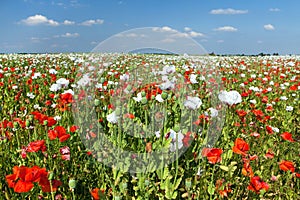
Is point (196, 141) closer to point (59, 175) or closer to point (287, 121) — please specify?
point (59, 175)

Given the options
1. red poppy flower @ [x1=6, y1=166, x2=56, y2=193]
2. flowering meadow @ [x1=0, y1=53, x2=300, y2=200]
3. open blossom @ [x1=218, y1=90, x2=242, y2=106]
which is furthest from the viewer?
open blossom @ [x1=218, y1=90, x2=242, y2=106]

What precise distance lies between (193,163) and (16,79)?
14.6 ft

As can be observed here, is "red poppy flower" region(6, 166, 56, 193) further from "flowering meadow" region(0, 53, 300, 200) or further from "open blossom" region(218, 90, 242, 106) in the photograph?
"open blossom" region(218, 90, 242, 106)

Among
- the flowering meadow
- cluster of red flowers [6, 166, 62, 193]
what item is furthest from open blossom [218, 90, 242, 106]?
cluster of red flowers [6, 166, 62, 193]

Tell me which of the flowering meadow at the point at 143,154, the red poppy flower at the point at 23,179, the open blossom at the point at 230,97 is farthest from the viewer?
the open blossom at the point at 230,97

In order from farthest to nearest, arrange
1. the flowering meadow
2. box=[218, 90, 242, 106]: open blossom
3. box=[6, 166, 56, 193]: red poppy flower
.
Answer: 1. box=[218, 90, 242, 106]: open blossom
2. the flowering meadow
3. box=[6, 166, 56, 193]: red poppy flower

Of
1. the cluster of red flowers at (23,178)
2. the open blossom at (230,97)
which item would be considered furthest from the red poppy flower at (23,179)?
the open blossom at (230,97)

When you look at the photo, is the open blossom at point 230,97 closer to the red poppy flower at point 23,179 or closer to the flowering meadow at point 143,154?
the flowering meadow at point 143,154

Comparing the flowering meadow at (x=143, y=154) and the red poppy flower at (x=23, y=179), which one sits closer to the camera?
the red poppy flower at (x=23, y=179)

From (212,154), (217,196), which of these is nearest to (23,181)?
(212,154)

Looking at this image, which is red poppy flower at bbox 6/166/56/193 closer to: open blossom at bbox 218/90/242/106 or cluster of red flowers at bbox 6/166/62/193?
cluster of red flowers at bbox 6/166/62/193

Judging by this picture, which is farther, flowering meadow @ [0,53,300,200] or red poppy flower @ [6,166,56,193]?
flowering meadow @ [0,53,300,200]

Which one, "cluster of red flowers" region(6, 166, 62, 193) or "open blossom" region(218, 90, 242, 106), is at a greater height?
"open blossom" region(218, 90, 242, 106)

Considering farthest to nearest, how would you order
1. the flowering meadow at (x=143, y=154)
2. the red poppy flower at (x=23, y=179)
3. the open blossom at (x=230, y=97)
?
the open blossom at (x=230, y=97) < the flowering meadow at (x=143, y=154) < the red poppy flower at (x=23, y=179)
